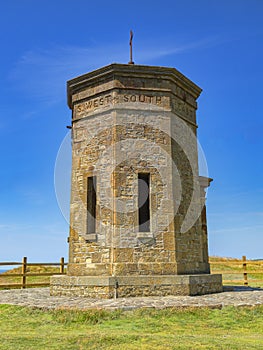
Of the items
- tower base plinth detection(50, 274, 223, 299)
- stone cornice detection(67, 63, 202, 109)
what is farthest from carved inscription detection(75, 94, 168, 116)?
tower base plinth detection(50, 274, 223, 299)

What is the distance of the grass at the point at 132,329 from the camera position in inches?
208

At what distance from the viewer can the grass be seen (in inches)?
208

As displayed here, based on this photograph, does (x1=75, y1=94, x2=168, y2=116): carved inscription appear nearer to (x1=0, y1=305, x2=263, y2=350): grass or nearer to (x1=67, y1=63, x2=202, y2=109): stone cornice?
(x1=67, y1=63, x2=202, y2=109): stone cornice

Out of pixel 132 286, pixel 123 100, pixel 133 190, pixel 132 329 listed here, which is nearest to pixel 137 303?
pixel 132 286

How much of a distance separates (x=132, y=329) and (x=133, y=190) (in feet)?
14.9

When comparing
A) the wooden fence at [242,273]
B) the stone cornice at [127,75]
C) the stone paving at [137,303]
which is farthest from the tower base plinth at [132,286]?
the stone cornice at [127,75]

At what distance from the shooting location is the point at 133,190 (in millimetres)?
10211

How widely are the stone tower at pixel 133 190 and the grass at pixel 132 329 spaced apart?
7.21 feet

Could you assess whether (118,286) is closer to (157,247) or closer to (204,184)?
(157,247)

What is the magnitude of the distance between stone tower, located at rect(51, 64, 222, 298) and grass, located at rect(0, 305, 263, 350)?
2199 millimetres

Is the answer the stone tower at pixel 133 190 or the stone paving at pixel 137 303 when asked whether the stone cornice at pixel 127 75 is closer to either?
the stone tower at pixel 133 190

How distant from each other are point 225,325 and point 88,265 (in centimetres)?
456

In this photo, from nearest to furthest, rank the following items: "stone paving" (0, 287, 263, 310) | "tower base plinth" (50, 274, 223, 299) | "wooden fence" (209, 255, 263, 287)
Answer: "stone paving" (0, 287, 263, 310) → "tower base plinth" (50, 274, 223, 299) → "wooden fence" (209, 255, 263, 287)

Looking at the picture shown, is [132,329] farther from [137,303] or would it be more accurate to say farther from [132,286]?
[132,286]
